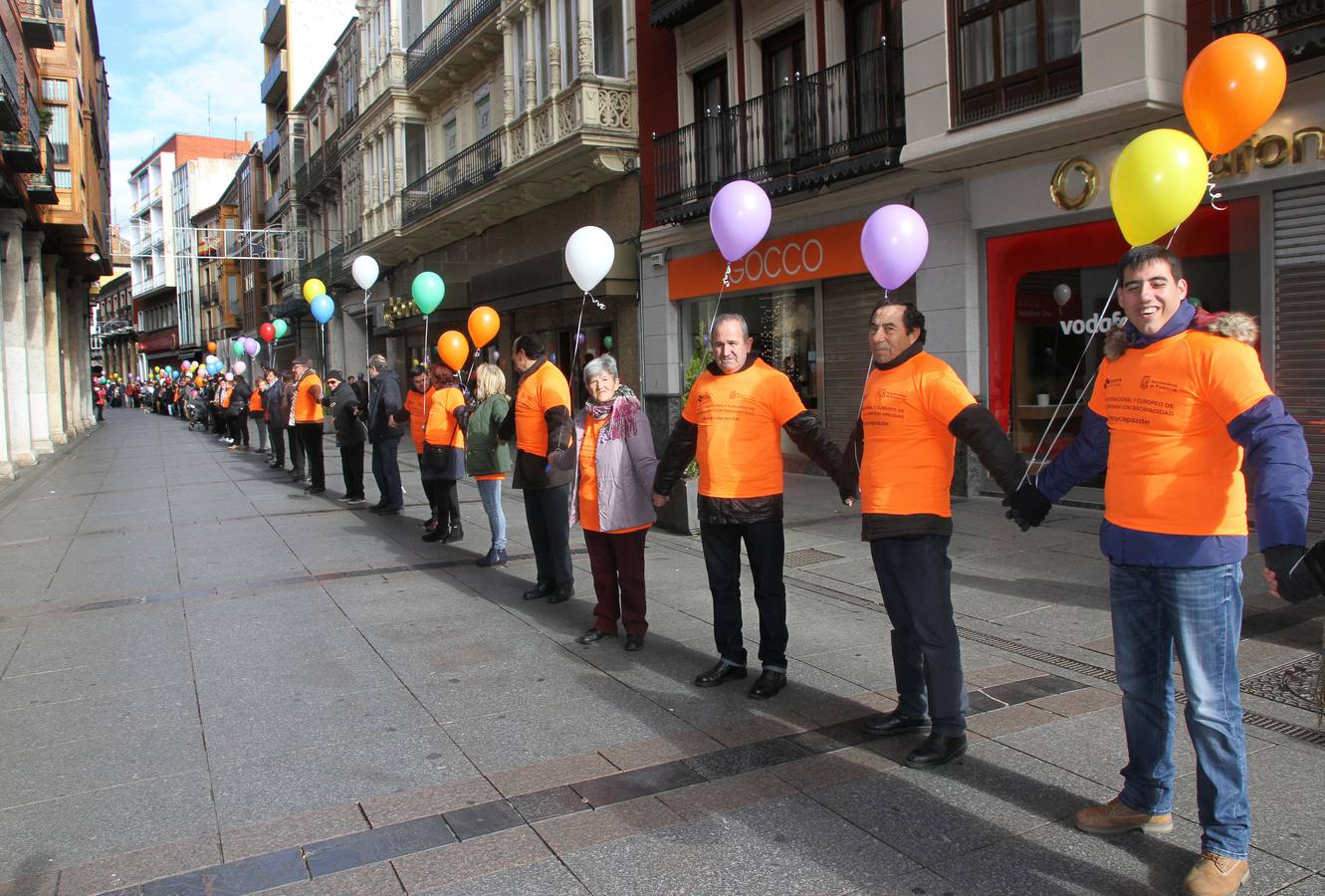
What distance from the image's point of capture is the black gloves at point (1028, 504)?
3570mm

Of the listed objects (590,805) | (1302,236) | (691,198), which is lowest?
(590,805)

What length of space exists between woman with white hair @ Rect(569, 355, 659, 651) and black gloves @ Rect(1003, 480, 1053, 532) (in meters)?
2.36

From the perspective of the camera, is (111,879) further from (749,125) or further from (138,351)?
(138,351)

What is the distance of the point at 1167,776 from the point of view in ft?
10.7

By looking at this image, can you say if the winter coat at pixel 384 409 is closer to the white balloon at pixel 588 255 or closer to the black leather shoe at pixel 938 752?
the white balloon at pixel 588 255

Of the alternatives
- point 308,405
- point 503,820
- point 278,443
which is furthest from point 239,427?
point 503,820

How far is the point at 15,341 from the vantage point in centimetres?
1894

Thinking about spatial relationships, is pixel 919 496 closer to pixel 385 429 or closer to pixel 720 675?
pixel 720 675

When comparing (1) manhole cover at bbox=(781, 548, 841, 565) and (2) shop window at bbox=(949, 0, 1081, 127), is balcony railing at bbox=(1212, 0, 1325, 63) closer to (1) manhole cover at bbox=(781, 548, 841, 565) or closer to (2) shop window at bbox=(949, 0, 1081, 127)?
(2) shop window at bbox=(949, 0, 1081, 127)

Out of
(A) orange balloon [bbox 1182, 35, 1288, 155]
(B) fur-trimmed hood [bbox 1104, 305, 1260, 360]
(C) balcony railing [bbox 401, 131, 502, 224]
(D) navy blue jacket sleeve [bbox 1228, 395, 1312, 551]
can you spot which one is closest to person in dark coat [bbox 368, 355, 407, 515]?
(A) orange balloon [bbox 1182, 35, 1288, 155]

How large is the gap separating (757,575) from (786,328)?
10.2 m

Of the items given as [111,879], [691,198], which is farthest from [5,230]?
[111,879]

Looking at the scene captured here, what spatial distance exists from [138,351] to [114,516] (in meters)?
90.4

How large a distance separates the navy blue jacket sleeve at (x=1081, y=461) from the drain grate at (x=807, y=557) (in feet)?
14.7
